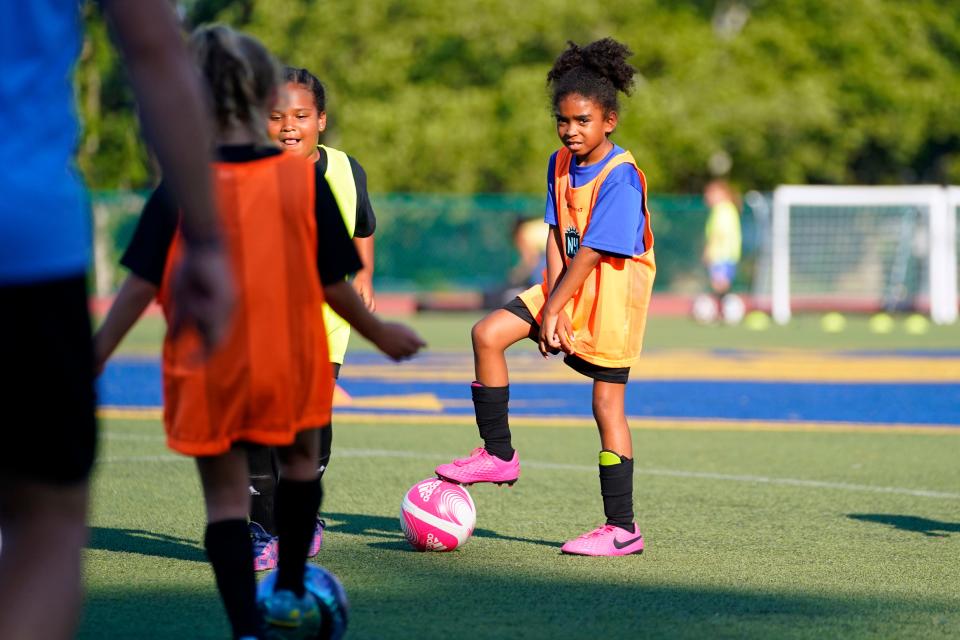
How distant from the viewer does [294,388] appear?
11.9 ft

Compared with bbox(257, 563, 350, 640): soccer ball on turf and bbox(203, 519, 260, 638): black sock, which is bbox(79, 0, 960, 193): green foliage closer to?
bbox(257, 563, 350, 640): soccer ball on turf

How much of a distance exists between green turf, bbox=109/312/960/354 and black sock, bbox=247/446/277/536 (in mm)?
11481

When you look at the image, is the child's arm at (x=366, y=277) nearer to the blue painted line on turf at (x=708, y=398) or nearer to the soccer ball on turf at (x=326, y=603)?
the soccer ball on turf at (x=326, y=603)

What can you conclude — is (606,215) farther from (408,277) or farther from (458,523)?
(408,277)

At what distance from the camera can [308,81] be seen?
5867 millimetres

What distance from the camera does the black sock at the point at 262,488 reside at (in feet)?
17.8

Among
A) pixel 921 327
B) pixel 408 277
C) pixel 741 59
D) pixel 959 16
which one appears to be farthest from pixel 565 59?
pixel 959 16

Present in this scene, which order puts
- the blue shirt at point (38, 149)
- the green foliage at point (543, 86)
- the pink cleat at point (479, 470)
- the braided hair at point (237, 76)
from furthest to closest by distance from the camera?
the green foliage at point (543, 86) < the pink cleat at point (479, 470) < the braided hair at point (237, 76) < the blue shirt at point (38, 149)

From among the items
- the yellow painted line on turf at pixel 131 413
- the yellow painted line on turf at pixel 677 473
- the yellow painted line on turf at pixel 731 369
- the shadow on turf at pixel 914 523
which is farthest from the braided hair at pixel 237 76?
the yellow painted line on turf at pixel 731 369

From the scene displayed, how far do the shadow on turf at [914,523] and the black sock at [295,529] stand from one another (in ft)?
10.0

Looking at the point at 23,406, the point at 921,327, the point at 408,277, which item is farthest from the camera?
the point at 408,277

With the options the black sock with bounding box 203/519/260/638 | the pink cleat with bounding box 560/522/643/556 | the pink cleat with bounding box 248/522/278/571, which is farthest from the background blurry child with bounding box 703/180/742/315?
the black sock with bounding box 203/519/260/638

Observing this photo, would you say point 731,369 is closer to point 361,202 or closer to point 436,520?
point 361,202

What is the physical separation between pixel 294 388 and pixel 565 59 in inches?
108
